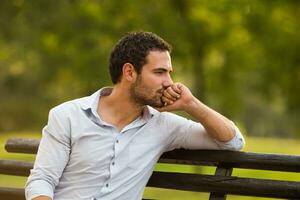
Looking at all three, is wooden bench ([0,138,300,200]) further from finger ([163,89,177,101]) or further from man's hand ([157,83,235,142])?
finger ([163,89,177,101])

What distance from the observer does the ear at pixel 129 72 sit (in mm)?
3723

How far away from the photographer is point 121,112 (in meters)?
3.79

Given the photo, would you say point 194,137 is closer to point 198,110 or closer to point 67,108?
point 198,110

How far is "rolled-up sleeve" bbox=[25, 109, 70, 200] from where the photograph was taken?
12.0 ft

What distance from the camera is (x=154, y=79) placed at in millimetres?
3666

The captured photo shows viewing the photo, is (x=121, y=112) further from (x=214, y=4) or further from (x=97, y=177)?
(x=214, y=4)

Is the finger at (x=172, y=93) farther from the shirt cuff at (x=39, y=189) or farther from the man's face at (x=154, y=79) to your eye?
the shirt cuff at (x=39, y=189)

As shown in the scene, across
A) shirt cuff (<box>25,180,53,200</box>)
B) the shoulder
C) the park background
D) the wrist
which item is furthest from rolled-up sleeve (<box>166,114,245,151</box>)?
the park background

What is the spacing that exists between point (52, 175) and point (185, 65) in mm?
14806

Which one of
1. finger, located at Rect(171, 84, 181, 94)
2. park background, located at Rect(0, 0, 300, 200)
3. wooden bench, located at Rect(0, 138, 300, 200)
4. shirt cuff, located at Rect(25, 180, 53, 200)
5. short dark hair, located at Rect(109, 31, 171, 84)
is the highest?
park background, located at Rect(0, 0, 300, 200)

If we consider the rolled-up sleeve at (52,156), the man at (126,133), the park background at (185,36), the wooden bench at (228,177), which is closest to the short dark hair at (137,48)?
the man at (126,133)

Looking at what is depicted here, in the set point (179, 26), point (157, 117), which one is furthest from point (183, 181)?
point (179, 26)

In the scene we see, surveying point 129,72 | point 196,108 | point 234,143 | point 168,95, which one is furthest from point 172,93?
point 234,143

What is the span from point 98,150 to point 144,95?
0.36 m
